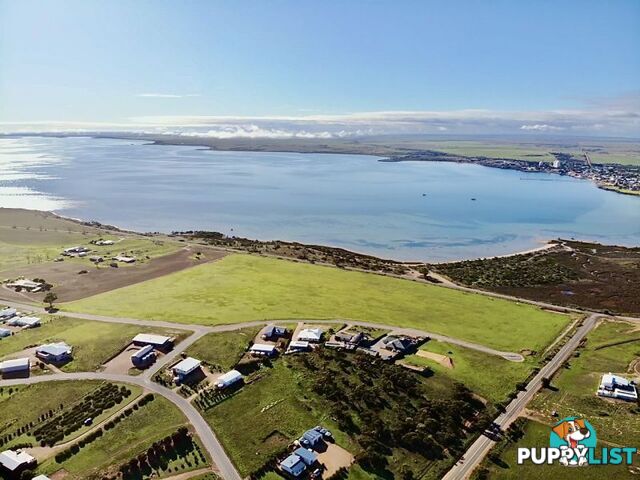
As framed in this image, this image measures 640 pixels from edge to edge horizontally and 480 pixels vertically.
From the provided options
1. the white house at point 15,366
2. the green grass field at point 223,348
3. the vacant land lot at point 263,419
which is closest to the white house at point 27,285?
the white house at point 15,366

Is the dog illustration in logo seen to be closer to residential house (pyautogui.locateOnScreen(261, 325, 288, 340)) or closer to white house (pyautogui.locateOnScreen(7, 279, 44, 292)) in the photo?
residential house (pyautogui.locateOnScreen(261, 325, 288, 340))

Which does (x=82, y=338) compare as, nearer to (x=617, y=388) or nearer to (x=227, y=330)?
(x=227, y=330)

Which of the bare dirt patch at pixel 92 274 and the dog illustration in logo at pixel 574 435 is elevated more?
the bare dirt patch at pixel 92 274

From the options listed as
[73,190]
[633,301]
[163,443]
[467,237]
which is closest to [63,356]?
[163,443]

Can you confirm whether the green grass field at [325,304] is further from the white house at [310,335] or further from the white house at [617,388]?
the white house at [617,388]

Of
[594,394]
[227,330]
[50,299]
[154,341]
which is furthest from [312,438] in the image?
[50,299]

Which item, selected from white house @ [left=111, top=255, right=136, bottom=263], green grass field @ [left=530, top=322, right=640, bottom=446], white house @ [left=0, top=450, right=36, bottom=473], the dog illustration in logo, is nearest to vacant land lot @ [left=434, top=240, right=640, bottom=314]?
green grass field @ [left=530, top=322, right=640, bottom=446]

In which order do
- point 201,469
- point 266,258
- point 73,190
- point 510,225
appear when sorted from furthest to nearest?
point 73,190
point 510,225
point 266,258
point 201,469

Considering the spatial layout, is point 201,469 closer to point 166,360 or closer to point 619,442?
point 166,360
